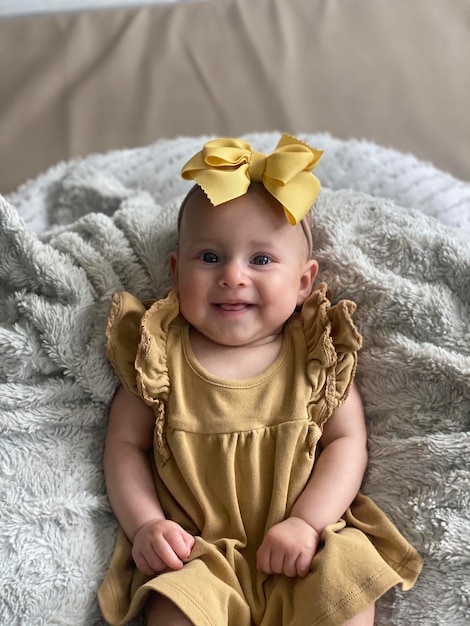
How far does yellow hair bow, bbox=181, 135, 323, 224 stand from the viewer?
35.8 inches

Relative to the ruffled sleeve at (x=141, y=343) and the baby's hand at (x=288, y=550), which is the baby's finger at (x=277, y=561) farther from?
the ruffled sleeve at (x=141, y=343)

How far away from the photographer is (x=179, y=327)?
100cm

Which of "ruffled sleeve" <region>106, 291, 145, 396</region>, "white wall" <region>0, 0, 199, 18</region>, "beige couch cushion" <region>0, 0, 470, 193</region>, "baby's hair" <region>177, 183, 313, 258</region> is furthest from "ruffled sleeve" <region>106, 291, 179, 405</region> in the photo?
"white wall" <region>0, 0, 199, 18</region>

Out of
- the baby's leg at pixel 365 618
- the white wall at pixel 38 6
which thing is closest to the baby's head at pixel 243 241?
the baby's leg at pixel 365 618

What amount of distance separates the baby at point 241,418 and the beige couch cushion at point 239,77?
522mm

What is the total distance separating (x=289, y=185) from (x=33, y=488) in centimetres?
51

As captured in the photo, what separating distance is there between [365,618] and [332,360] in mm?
314

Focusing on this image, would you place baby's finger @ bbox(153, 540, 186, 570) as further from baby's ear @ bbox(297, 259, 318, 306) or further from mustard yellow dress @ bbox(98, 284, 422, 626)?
baby's ear @ bbox(297, 259, 318, 306)

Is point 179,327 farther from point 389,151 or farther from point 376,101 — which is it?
point 376,101

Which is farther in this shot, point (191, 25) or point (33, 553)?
point (191, 25)

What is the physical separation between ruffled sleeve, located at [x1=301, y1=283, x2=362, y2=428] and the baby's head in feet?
0.20

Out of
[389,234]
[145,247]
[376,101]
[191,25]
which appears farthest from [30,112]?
[389,234]

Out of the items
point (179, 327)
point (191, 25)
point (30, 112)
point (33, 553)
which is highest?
A: point (191, 25)

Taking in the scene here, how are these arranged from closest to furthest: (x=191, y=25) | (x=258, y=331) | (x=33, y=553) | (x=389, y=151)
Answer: (x=33, y=553) < (x=258, y=331) < (x=389, y=151) < (x=191, y=25)
